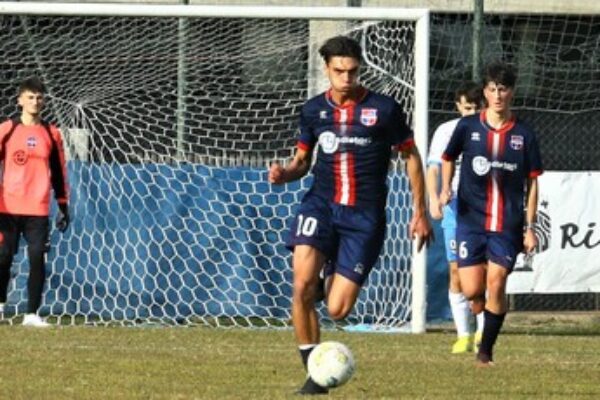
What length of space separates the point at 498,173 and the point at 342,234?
2219 mm

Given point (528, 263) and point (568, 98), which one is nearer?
point (528, 263)

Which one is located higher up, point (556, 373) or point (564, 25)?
point (564, 25)

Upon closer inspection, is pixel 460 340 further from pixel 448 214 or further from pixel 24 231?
pixel 24 231

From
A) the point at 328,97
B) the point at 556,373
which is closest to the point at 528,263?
the point at 556,373

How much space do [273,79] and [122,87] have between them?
1414mm

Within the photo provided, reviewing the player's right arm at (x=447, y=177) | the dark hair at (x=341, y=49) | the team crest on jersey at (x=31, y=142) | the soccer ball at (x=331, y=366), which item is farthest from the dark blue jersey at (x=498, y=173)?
the team crest on jersey at (x=31, y=142)

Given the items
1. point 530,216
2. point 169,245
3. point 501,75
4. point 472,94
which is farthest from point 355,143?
point 169,245

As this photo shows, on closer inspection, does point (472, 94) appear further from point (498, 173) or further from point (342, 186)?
point (342, 186)

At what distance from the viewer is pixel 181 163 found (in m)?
16.9

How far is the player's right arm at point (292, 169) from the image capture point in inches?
392

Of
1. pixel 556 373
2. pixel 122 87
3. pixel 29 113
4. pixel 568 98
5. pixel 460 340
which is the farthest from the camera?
pixel 568 98

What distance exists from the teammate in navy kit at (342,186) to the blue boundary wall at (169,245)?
6.48 metres

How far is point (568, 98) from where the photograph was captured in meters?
18.4

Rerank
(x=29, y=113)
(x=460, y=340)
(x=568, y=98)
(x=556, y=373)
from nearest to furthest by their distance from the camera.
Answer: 1. (x=556, y=373)
2. (x=460, y=340)
3. (x=29, y=113)
4. (x=568, y=98)
